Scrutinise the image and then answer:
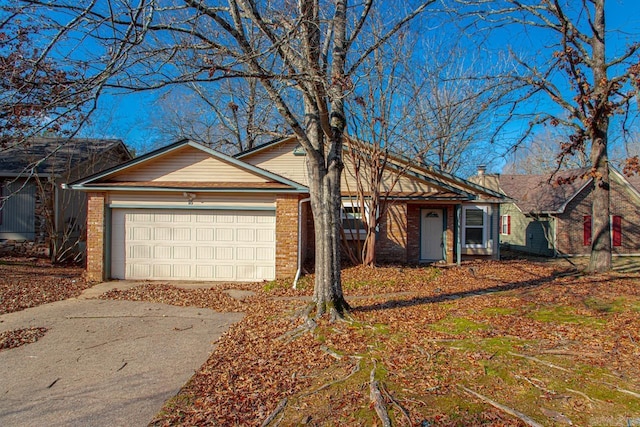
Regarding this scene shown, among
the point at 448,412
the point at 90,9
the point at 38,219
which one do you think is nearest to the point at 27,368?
the point at 90,9

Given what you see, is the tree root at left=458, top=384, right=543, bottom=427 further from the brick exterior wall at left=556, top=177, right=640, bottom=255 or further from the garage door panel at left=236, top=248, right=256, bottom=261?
the brick exterior wall at left=556, top=177, right=640, bottom=255

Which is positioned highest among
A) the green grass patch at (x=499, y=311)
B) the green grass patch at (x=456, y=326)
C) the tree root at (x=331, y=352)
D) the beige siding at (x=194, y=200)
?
the beige siding at (x=194, y=200)

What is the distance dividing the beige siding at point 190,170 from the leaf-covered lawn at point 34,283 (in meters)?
3.53

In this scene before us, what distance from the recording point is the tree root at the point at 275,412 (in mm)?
3819

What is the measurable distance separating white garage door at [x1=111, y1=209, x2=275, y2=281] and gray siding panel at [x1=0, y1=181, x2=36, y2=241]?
6.15 metres

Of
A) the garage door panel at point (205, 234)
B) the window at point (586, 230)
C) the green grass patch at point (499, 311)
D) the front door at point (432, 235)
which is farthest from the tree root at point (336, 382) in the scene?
the window at point (586, 230)

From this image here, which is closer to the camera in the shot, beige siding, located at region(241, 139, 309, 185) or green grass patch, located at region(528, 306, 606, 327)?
green grass patch, located at region(528, 306, 606, 327)

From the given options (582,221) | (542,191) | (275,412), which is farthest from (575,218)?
(275,412)

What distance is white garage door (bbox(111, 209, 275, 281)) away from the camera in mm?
11836

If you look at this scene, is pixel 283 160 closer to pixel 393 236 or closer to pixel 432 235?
pixel 393 236

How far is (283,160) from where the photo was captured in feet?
52.0

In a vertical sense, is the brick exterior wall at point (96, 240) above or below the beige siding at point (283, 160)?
below

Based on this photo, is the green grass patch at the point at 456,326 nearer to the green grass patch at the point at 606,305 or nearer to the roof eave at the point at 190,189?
the green grass patch at the point at 606,305

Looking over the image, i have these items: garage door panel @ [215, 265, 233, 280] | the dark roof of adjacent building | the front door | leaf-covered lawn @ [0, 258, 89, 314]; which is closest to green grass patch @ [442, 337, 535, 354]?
garage door panel @ [215, 265, 233, 280]
